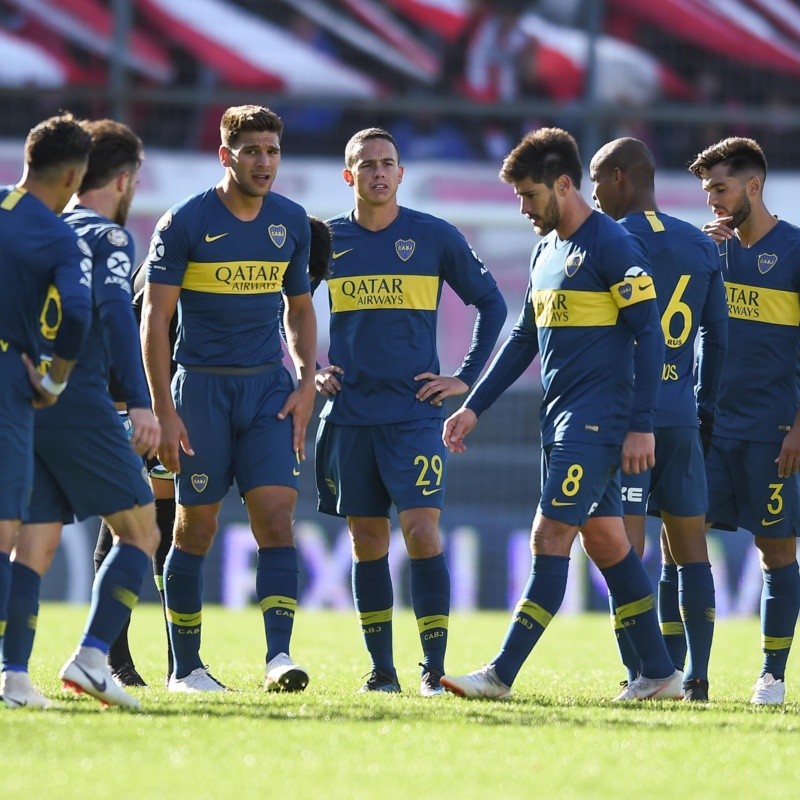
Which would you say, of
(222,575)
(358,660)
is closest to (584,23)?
(222,575)

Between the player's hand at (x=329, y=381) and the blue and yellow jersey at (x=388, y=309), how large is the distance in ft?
0.09

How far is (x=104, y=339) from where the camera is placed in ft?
19.0

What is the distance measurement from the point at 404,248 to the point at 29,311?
2.12 meters

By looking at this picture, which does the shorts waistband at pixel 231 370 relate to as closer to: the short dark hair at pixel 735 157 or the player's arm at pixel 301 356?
the player's arm at pixel 301 356

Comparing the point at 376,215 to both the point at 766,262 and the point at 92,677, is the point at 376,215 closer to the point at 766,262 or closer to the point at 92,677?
the point at 766,262

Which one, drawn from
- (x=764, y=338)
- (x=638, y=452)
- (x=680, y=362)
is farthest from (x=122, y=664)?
(x=764, y=338)

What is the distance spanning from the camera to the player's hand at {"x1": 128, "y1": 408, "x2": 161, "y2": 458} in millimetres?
5672

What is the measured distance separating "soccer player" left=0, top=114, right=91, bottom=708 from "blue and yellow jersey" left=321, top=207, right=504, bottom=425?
1834 mm

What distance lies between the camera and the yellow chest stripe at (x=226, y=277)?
262 inches

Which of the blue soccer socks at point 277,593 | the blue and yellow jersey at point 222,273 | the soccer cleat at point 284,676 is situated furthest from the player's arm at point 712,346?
the soccer cleat at point 284,676

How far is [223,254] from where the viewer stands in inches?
262

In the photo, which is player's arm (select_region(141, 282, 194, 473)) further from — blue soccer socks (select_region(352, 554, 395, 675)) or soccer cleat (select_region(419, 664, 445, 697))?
soccer cleat (select_region(419, 664, 445, 697))

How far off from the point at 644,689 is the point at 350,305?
2.15m

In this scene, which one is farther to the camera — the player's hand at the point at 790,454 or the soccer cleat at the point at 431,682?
the player's hand at the point at 790,454
